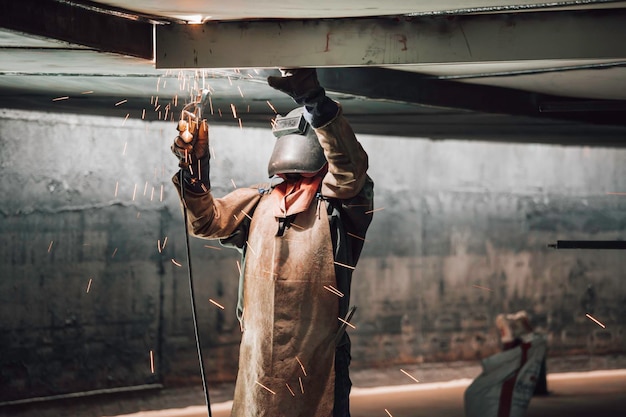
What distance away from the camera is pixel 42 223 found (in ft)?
23.6

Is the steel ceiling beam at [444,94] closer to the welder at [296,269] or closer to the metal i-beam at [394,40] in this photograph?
the welder at [296,269]

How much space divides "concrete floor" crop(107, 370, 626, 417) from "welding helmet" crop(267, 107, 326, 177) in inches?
130

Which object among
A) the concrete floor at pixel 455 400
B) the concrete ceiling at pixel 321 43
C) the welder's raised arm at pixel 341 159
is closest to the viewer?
the concrete ceiling at pixel 321 43

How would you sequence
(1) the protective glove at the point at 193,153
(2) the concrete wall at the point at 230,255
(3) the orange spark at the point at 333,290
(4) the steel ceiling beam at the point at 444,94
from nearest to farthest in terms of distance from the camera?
(1) the protective glove at the point at 193,153
(3) the orange spark at the point at 333,290
(4) the steel ceiling beam at the point at 444,94
(2) the concrete wall at the point at 230,255

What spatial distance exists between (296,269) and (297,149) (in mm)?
553

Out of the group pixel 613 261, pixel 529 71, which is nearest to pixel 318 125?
pixel 529 71

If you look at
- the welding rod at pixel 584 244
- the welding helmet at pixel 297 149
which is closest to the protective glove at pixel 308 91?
the welding helmet at pixel 297 149

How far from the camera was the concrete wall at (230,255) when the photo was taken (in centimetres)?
716

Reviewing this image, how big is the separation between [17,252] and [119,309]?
0.94 meters

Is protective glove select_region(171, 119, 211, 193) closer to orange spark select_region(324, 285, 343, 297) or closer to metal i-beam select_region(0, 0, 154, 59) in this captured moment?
metal i-beam select_region(0, 0, 154, 59)

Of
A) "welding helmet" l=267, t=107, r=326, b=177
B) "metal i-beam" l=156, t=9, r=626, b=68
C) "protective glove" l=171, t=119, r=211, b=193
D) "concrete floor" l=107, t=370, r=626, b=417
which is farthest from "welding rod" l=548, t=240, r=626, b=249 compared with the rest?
"concrete floor" l=107, t=370, r=626, b=417

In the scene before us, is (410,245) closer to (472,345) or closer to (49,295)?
(472,345)

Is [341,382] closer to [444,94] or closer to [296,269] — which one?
[296,269]

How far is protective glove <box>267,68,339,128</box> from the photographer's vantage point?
167 inches
